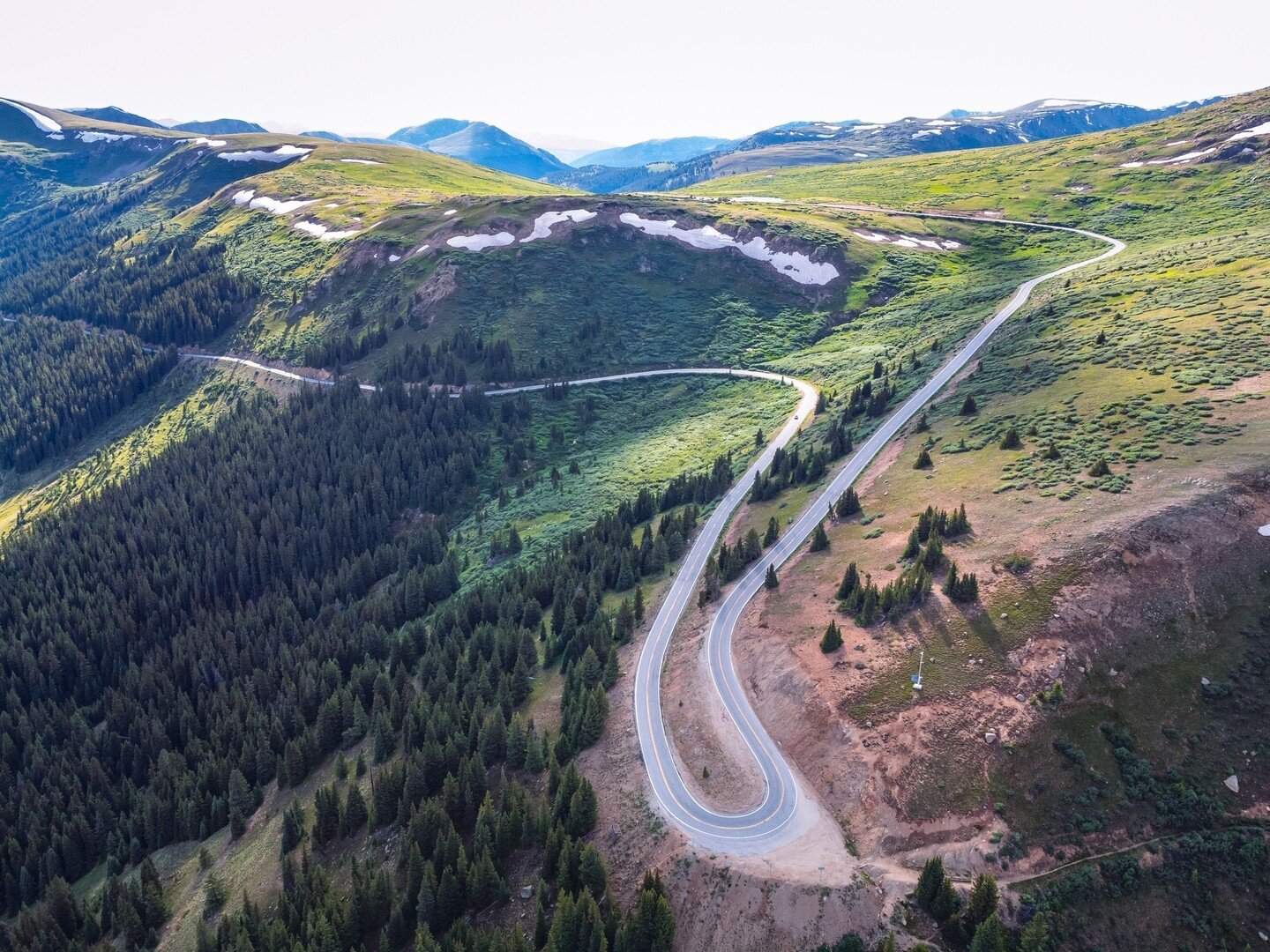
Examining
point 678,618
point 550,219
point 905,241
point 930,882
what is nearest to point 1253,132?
point 905,241

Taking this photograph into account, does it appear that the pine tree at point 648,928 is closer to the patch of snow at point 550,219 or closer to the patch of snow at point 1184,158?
the patch of snow at point 550,219

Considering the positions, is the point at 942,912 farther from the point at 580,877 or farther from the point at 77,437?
the point at 77,437

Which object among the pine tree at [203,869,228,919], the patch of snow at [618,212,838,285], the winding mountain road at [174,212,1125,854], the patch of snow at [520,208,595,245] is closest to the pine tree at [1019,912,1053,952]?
the winding mountain road at [174,212,1125,854]

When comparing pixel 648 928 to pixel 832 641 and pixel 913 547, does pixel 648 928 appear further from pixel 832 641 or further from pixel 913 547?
pixel 913 547

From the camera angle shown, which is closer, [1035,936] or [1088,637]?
[1035,936]

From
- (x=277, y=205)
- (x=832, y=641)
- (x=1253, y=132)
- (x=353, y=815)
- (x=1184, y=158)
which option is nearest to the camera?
(x=832, y=641)

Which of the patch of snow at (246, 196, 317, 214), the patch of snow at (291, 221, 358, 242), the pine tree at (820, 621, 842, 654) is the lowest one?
the pine tree at (820, 621, 842, 654)

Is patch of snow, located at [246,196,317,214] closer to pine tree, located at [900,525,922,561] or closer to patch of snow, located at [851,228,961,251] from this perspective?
patch of snow, located at [851,228,961,251]
